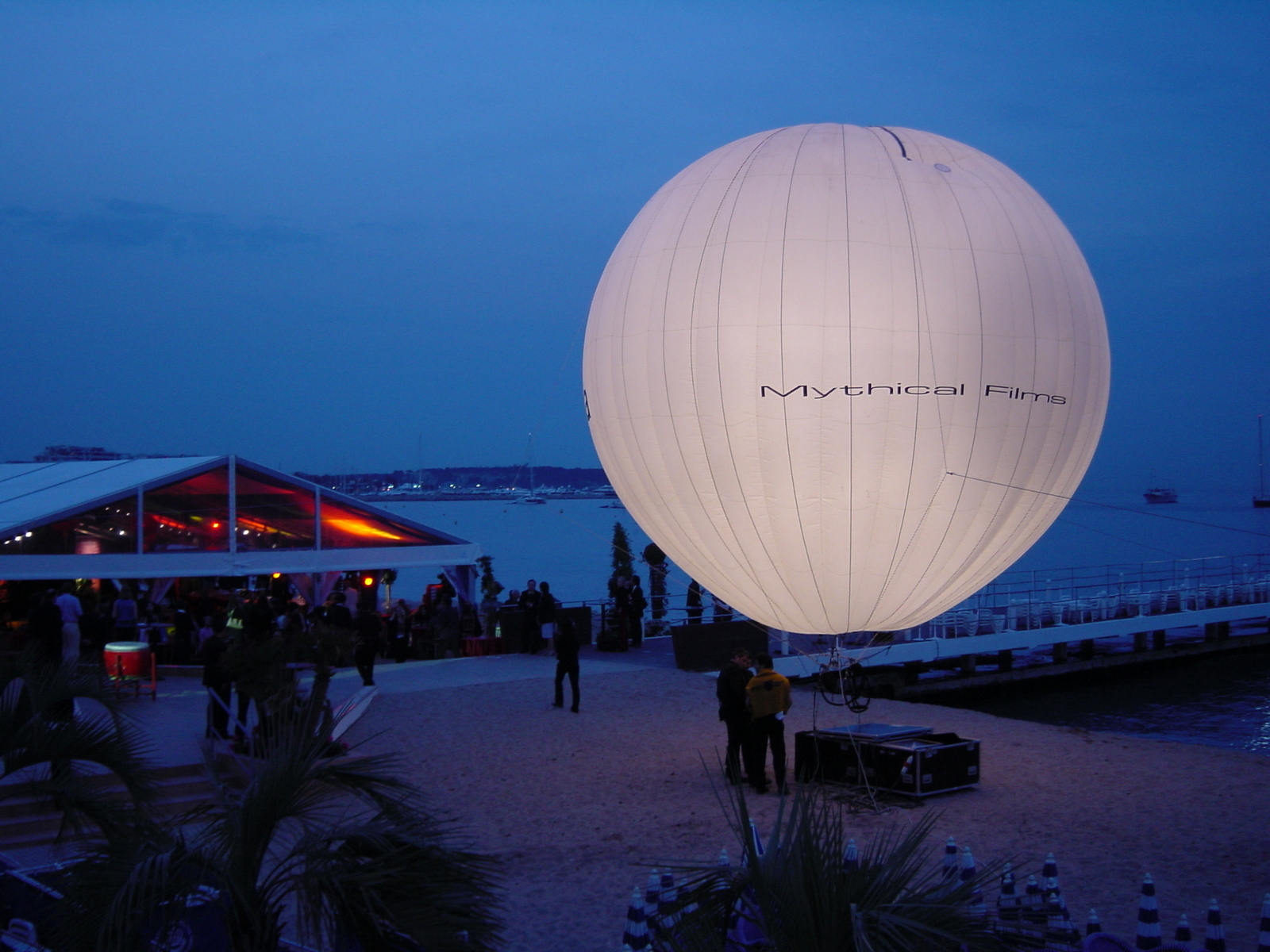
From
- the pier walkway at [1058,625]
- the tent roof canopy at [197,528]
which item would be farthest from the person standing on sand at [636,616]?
the tent roof canopy at [197,528]

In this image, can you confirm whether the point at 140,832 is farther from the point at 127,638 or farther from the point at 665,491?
the point at 127,638

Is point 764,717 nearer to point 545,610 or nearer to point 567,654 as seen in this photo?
point 567,654

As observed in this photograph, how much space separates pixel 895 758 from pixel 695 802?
1.98 metres

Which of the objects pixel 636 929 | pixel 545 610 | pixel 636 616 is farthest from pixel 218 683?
pixel 636 616

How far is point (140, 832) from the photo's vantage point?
165 inches

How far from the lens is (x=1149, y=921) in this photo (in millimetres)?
6543

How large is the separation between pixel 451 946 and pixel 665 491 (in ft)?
29.5

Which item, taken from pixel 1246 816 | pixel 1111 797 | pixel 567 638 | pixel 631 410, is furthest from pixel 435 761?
pixel 1246 816

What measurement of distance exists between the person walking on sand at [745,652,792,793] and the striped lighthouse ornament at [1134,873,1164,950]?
4.70 m

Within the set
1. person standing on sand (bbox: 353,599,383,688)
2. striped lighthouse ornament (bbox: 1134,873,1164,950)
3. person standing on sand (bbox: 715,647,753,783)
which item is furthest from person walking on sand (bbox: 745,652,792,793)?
person standing on sand (bbox: 353,599,383,688)

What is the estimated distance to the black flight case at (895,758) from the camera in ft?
37.3

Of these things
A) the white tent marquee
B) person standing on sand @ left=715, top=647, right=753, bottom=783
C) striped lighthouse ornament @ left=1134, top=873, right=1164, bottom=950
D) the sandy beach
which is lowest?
the sandy beach

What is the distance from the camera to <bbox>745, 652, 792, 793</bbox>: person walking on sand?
36.9ft

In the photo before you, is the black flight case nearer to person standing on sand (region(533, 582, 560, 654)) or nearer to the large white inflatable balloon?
the large white inflatable balloon
